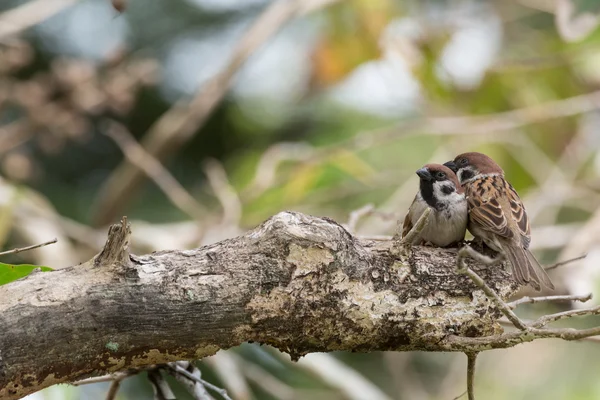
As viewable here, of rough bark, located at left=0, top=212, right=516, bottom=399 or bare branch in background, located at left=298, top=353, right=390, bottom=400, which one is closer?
rough bark, located at left=0, top=212, right=516, bottom=399

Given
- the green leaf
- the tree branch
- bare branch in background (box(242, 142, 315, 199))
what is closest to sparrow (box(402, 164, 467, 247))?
the tree branch

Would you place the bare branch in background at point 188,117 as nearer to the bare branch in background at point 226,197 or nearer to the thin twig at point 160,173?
the thin twig at point 160,173

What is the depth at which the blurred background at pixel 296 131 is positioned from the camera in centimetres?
394

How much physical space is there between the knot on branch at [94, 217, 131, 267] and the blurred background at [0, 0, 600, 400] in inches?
66.5

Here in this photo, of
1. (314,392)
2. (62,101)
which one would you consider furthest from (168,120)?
(314,392)

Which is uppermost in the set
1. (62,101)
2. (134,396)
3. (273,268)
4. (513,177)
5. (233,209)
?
(513,177)

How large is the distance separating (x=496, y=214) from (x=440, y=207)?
178 mm

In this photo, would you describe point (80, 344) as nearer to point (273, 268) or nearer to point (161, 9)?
point (273, 268)

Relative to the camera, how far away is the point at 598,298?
367 cm

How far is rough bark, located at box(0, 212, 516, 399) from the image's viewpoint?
1690 mm

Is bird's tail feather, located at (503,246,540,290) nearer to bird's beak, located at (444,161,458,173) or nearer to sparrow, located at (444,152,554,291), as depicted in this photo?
sparrow, located at (444,152,554,291)

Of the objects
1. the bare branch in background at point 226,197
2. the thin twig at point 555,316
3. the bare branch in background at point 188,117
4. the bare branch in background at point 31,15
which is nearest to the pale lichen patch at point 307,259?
the thin twig at point 555,316

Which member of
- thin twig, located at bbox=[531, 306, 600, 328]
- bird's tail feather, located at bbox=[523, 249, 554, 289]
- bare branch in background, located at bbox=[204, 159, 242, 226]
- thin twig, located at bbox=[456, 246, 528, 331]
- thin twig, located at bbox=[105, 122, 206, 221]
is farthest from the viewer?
thin twig, located at bbox=[105, 122, 206, 221]

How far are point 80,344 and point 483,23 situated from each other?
14.6 feet
